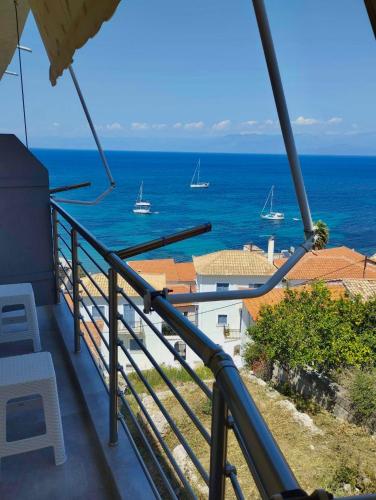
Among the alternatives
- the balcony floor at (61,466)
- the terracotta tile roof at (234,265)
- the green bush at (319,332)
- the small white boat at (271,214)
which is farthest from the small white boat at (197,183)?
the balcony floor at (61,466)

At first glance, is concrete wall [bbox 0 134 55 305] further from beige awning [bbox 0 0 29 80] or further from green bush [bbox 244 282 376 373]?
green bush [bbox 244 282 376 373]

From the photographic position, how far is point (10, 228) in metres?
2.88

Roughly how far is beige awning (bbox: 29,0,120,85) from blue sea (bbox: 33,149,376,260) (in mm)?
21055

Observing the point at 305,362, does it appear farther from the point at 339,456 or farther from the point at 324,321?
the point at 339,456

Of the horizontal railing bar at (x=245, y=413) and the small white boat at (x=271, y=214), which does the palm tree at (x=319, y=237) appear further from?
the small white boat at (x=271, y=214)

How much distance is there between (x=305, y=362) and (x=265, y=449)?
14.0m

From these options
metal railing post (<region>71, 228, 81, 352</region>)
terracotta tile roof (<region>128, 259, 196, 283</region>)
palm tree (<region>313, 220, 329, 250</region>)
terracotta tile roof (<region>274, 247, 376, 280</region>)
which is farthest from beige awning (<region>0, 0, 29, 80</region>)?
terracotta tile roof (<region>274, 247, 376, 280</region>)

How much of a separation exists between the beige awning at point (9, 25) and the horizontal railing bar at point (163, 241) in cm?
246

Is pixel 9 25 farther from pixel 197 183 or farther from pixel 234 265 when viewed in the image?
pixel 197 183

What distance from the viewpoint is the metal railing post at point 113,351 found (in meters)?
1.28

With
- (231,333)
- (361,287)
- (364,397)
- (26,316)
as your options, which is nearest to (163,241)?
(26,316)

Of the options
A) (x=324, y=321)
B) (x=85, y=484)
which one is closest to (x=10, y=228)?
(x=85, y=484)

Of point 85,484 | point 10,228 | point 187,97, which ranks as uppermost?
point 187,97

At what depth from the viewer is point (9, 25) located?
3.29m
